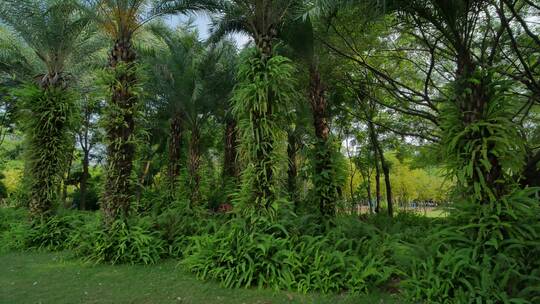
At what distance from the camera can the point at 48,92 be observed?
9.14 meters

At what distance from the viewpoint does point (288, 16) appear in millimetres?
7656

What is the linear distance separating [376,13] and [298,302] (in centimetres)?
568

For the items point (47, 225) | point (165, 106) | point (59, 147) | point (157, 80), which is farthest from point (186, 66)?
point (47, 225)

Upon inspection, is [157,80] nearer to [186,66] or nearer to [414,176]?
[186,66]

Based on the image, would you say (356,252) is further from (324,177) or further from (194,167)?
(194,167)

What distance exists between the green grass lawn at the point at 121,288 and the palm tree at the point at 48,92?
287 centimetres

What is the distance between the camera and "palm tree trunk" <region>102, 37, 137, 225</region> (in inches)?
291

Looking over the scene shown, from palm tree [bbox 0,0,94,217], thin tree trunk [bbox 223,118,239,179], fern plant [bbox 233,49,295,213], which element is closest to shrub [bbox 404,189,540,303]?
fern plant [bbox 233,49,295,213]

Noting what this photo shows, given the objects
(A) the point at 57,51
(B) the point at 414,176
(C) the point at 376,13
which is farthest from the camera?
(B) the point at 414,176

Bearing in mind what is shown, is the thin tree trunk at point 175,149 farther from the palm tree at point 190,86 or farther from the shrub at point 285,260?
the shrub at point 285,260

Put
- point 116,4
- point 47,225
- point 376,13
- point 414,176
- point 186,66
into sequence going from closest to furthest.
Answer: point 376,13, point 116,4, point 47,225, point 186,66, point 414,176

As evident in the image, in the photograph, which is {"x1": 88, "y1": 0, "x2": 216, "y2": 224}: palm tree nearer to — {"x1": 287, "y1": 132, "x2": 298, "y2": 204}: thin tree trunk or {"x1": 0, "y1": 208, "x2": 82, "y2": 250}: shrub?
{"x1": 0, "y1": 208, "x2": 82, "y2": 250}: shrub

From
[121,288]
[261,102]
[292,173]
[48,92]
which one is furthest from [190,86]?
[121,288]

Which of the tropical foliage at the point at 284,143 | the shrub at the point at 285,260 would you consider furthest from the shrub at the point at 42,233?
the shrub at the point at 285,260
